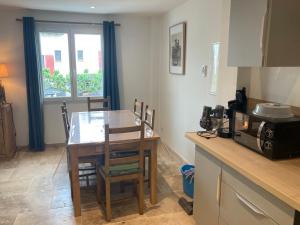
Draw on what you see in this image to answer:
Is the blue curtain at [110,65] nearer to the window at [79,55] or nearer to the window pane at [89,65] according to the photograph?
the window pane at [89,65]

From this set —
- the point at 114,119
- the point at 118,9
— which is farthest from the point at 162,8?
the point at 114,119

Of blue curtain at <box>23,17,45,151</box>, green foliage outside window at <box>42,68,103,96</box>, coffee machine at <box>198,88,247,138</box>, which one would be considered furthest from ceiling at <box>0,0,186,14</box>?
coffee machine at <box>198,88,247,138</box>

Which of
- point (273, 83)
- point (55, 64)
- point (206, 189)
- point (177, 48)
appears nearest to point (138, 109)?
point (177, 48)

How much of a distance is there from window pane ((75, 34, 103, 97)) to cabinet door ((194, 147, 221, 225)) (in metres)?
3.23

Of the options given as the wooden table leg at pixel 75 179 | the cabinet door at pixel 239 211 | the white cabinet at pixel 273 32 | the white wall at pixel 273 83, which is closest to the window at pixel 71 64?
the wooden table leg at pixel 75 179

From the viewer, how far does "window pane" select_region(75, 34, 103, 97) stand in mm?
4590

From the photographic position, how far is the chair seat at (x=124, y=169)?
7.72ft

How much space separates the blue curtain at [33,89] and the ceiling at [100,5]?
424 millimetres

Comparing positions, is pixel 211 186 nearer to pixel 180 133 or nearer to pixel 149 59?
pixel 180 133

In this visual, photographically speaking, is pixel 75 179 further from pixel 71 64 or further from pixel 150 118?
pixel 71 64

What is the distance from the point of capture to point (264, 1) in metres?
1.53

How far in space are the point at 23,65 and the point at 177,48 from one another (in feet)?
8.93

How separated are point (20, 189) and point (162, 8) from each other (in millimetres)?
3363

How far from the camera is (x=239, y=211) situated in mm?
1518
